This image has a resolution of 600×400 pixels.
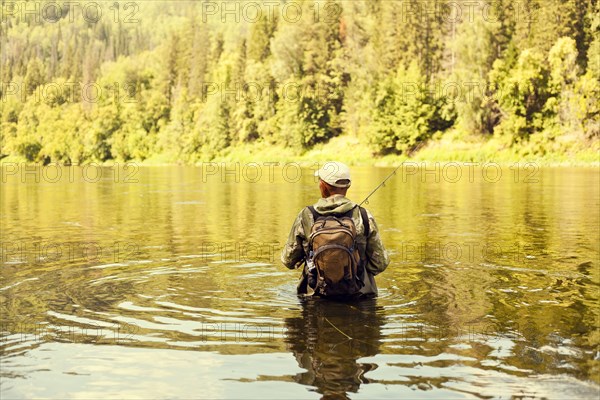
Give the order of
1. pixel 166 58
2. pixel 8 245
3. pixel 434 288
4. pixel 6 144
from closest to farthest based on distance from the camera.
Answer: pixel 434 288 < pixel 8 245 < pixel 166 58 < pixel 6 144

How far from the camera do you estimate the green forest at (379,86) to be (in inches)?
2960

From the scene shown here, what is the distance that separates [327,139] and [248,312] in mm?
91150

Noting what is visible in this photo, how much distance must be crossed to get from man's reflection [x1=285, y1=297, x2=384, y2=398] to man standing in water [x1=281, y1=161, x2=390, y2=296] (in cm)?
32

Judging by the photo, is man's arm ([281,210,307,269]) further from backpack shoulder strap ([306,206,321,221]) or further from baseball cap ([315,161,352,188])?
baseball cap ([315,161,352,188])

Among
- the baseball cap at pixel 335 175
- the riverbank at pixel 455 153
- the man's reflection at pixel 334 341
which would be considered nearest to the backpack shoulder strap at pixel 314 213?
the baseball cap at pixel 335 175

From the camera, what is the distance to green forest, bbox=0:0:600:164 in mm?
75188

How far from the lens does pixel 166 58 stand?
529 feet

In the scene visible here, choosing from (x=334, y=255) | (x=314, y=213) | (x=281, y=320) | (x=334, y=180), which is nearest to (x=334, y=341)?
(x=281, y=320)

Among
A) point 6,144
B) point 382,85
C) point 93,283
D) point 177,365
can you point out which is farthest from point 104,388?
point 6,144

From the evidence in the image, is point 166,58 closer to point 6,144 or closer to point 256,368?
point 6,144

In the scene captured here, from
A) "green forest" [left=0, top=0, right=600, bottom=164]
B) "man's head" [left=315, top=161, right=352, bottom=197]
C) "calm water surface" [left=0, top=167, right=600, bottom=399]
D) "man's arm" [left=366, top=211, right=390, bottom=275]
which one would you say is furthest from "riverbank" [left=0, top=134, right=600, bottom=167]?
"man's head" [left=315, top=161, right=352, bottom=197]

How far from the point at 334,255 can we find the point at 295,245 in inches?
25.3

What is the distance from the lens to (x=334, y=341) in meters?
8.32

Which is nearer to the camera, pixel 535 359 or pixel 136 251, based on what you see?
pixel 535 359
